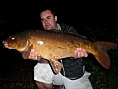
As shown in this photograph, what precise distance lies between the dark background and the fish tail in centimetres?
148

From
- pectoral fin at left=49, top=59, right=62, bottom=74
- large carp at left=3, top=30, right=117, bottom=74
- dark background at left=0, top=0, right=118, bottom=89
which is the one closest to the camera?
large carp at left=3, top=30, right=117, bottom=74

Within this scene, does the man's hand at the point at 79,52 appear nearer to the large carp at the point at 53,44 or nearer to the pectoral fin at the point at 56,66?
the large carp at the point at 53,44

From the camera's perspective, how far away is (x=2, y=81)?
6.34m

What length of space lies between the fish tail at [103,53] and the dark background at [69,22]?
4.87 feet

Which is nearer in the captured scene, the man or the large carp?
the large carp

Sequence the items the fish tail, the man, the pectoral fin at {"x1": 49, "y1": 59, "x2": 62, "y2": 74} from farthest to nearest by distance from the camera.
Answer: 1. the man
2. the pectoral fin at {"x1": 49, "y1": 59, "x2": 62, "y2": 74}
3. the fish tail

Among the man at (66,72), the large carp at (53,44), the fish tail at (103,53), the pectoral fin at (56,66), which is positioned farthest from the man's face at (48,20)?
the fish tail at (103,53)

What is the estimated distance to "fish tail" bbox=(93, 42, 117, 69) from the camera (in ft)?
12.4

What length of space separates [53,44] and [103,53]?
31.9 inches

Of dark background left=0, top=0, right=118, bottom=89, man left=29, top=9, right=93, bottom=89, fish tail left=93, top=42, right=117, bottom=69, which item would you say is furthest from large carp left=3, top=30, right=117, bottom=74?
dark background left=0, top=0, right=118, bottom=89

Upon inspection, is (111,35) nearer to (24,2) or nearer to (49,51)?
(49,51)

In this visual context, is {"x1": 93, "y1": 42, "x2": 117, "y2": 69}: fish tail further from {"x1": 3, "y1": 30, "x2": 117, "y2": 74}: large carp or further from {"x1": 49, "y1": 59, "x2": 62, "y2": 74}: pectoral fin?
{"x1": 49, "y1": 59, "x2": 62, "y2": 74}: pectoral fin

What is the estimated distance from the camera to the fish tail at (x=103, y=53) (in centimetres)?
378

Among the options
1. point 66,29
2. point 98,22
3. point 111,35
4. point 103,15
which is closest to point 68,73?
point 66,29
